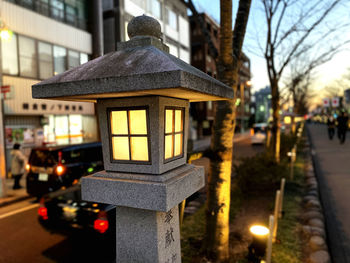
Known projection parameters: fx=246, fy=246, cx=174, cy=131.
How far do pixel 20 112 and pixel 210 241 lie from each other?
36.8 ft

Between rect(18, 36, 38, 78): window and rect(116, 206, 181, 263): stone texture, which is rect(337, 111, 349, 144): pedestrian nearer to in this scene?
rect(116, 206, 181, 263): stone texture

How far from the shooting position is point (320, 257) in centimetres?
404

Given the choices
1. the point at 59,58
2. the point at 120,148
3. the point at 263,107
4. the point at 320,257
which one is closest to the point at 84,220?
the point at 120,148

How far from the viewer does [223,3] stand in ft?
12.7

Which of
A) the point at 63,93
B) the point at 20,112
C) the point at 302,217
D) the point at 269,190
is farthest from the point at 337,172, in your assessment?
the point at 20,112

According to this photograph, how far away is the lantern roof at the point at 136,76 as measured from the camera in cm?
156

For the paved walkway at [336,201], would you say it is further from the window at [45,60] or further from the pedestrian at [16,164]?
the window at [45,60]

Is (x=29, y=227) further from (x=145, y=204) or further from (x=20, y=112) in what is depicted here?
(x=20, y=112)

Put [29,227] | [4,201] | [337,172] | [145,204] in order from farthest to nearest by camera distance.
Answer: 1. [337,172]
2. [4,201]
3. [29,227]
4. [145,204]

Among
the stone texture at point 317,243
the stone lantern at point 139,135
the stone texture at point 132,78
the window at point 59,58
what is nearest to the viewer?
the stone texture at point 132,78

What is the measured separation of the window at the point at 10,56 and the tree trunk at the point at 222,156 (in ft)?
36.2

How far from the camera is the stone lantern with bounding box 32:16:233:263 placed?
5.81 ft

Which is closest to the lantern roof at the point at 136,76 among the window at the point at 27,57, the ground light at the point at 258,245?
the ground light at the point at 258,245

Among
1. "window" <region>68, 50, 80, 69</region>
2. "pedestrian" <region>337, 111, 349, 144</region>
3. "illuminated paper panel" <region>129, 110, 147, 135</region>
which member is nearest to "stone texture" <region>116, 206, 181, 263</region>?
"illuminated paper panel" <region>129, 110, 147, 135</region>
